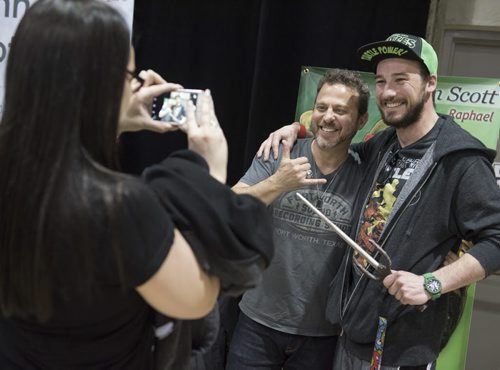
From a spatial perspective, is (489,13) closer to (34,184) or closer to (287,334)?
(287,334)

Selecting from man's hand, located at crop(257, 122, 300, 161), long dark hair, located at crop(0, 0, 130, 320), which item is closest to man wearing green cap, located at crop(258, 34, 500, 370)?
man's hand, located at crop(257, 122, 300, 161)

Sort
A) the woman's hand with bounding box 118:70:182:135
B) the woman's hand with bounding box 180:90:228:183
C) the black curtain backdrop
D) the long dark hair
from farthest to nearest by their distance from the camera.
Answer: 1. the black curtain backdrop
2. the woman's hand with bounding box 118:70:182:135
3. the woman's hand with bounding box 180:90:228:183
4. the long dark hair

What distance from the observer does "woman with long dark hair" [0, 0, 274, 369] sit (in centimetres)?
59

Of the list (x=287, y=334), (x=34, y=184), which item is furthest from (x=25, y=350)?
(x=287, y=334)

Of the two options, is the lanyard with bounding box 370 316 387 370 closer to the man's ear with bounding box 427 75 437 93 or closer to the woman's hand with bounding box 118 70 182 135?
the man's ear with bounding box 427 75 437 93

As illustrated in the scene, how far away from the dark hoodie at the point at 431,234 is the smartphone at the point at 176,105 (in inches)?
27.3

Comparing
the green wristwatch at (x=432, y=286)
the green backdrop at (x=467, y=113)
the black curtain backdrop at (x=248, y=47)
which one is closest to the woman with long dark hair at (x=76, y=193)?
the green wristwatch at (x=432, y=286)

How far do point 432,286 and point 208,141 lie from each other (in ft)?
2.44

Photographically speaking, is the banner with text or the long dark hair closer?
the long dark hair

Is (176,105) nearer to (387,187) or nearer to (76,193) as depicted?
(76,193)

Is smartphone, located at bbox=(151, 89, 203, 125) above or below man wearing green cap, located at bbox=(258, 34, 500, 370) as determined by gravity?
above

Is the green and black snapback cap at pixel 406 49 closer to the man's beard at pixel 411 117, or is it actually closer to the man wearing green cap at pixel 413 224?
the man wearing green cap at pixel 413 224

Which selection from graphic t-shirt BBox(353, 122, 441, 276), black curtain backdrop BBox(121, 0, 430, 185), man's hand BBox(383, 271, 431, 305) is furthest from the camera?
black curtain backdrop BBox(121, 0, 430, 185)

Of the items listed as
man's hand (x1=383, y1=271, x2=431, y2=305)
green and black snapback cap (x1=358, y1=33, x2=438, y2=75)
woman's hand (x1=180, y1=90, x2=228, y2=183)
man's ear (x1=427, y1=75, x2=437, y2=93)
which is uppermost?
green and black snapback cap (x1=358, y1=33, x2=438, y2=75)
